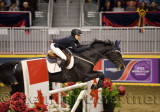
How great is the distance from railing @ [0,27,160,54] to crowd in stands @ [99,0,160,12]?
1.86m

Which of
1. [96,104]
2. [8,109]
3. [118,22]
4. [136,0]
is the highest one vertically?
[136,0]

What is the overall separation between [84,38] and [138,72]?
2.32 metres

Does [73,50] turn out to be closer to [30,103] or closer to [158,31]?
[30,103]

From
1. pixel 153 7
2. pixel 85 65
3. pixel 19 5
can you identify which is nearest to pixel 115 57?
pixel 85 65

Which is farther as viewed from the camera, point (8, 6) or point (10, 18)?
point (8, 6)

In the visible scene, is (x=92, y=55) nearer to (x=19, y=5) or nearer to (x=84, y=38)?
(x=84, y=38)

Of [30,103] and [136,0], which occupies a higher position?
[136,0]

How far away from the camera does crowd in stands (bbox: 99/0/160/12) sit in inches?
519

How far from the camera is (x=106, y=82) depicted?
6.54m

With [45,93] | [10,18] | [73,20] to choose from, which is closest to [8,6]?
[10,18]

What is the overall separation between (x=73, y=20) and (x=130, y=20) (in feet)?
10.00

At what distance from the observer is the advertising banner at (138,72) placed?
1095 centimetres

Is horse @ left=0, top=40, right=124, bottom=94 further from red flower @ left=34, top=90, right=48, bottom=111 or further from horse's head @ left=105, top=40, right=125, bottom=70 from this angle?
red flower @ left=34, top=90, right=48, bottom=111

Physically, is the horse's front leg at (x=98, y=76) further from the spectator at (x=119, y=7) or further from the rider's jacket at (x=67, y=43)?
the spectator at (x=119, y=7)
